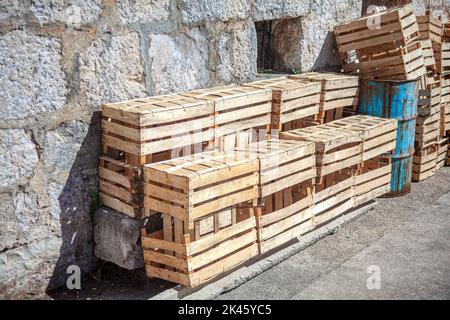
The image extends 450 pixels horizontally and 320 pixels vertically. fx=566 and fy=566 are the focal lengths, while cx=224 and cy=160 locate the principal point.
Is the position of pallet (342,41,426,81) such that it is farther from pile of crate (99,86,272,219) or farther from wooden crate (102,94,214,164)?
wooden crate (102,94,214,164)

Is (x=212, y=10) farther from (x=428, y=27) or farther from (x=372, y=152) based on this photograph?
(x=428, y=27)

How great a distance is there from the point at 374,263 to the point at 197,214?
181cm

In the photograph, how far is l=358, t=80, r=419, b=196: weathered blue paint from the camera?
6.33 m

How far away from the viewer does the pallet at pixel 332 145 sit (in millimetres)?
5121

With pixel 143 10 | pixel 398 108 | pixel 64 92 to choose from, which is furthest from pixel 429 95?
pixel 64 92

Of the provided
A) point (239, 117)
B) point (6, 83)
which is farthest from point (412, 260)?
point (6, 83)

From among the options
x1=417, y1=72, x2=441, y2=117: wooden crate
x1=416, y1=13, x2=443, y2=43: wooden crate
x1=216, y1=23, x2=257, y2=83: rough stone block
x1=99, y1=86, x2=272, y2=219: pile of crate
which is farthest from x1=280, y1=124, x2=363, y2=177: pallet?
x1=416, y1=13, x2=443, y2=43: wooden crate

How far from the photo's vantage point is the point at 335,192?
5.45 metres

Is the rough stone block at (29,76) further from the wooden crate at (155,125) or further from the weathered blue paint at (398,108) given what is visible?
the weathered blue paint at (398,108)

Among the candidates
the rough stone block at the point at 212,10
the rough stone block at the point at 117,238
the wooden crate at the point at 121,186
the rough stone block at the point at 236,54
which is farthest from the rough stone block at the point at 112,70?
the rough stone block at the point at 236,54

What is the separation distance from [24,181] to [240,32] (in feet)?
8.77

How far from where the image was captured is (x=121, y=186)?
14.4 ft

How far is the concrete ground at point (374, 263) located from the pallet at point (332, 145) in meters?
0.74
